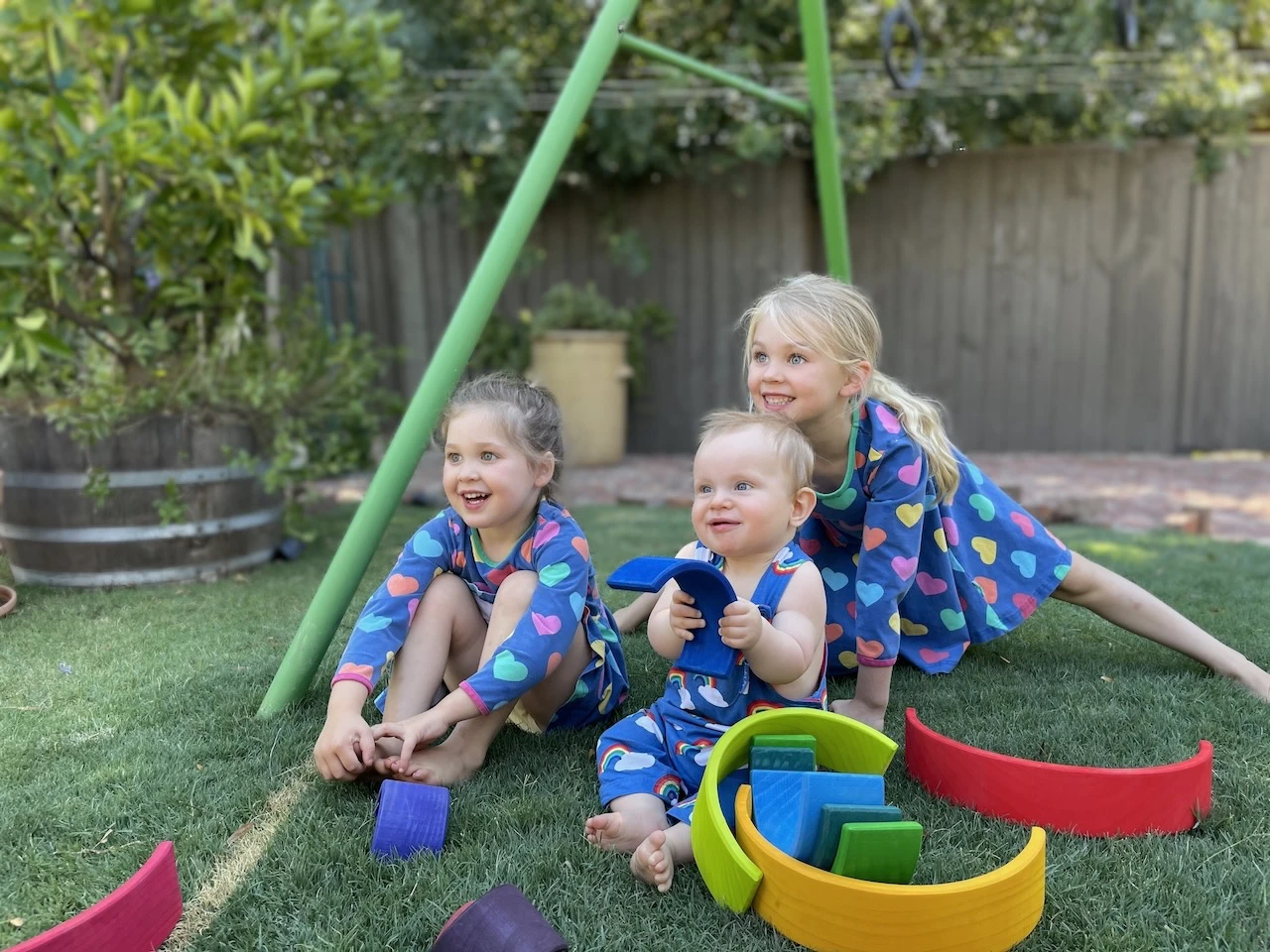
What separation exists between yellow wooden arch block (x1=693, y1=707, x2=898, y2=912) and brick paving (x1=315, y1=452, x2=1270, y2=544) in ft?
10.6

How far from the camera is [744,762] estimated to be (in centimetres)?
159

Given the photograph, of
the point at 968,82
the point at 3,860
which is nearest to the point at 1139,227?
the point at 968,82

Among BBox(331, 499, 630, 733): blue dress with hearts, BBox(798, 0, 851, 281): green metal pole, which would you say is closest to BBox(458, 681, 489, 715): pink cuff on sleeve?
BBox(331, 499, 630, 733): blue dress with hearts

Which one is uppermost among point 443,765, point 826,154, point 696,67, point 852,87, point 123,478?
point 852,87

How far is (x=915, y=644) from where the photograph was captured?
239 centimetres

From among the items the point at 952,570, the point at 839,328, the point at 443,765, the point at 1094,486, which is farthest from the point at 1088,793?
the point at 1094,486

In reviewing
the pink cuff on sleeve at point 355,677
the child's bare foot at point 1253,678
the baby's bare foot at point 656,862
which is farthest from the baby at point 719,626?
the child's bare foot at point 1253,678

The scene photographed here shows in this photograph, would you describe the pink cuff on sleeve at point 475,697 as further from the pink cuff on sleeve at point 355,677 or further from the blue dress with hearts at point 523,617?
the pink cuff on sleeve at point 355,677

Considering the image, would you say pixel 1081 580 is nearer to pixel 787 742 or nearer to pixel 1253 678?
pixel 1253 678

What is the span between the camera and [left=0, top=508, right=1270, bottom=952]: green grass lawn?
1338 mm

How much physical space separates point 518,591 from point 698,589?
1.44 feet

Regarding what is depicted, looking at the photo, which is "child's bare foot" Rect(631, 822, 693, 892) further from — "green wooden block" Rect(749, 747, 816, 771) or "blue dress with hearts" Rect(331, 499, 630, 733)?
"blue dress with hearts" Rect(331, 499, 630, 733)

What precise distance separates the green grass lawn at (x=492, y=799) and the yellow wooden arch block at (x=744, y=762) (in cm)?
5

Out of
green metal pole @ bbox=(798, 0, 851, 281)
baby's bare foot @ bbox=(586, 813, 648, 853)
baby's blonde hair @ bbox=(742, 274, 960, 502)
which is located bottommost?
→ baby's bare foot @ bbox=(586, 813, 648, 853)
